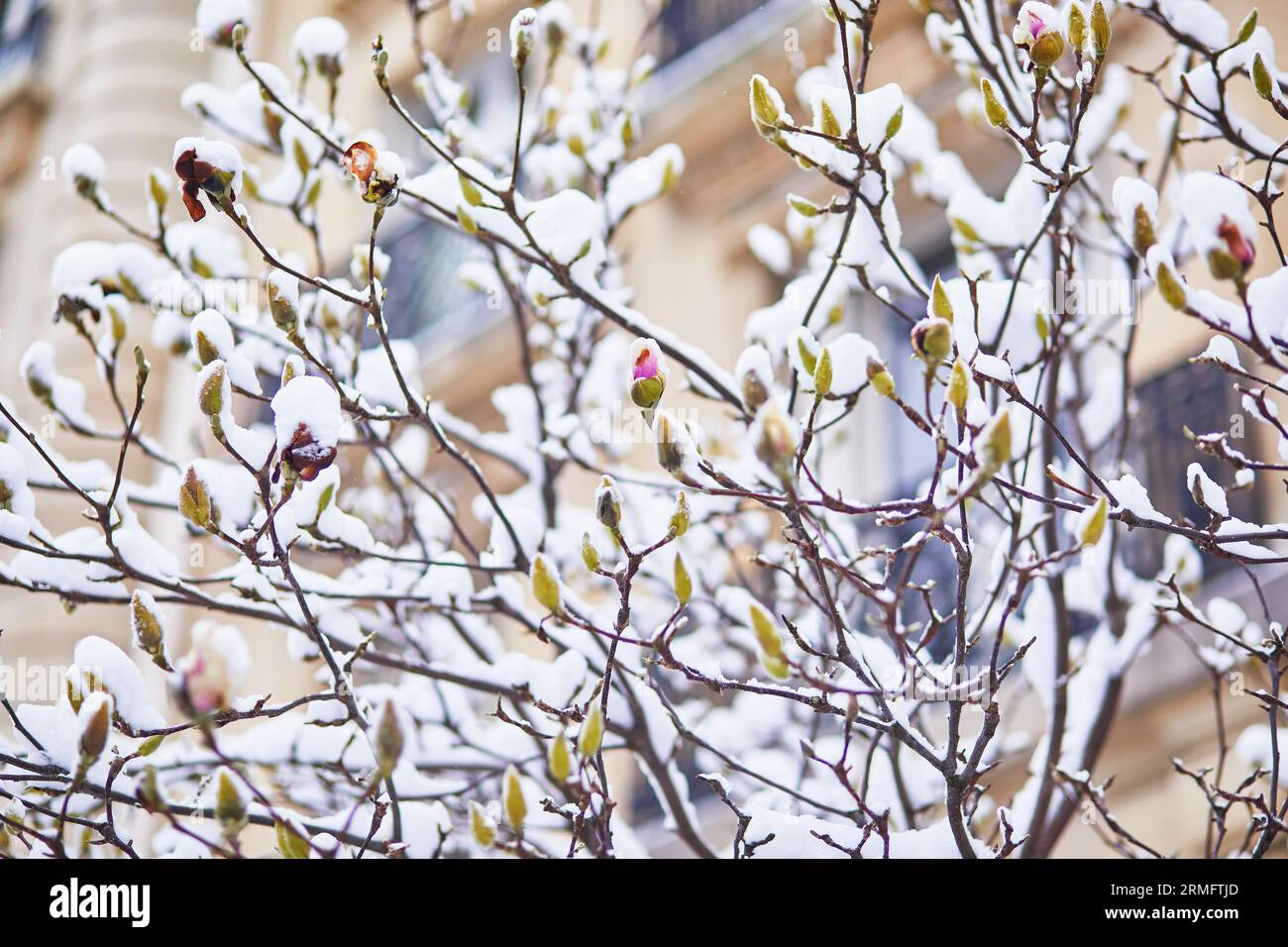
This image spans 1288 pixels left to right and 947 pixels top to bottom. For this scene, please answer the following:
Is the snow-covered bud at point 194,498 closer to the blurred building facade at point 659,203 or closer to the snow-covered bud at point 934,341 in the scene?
the snow-covered bud at point 934,341

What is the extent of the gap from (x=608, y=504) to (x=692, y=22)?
20.7 ft

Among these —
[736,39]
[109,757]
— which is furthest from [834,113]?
[736,39]

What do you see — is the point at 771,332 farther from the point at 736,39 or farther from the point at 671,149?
the point at 736,39

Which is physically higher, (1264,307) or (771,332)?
(771,332)

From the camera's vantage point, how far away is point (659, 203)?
7.84 m

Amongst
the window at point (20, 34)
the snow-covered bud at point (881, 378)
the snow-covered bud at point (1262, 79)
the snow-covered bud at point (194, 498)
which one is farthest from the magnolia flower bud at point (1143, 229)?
the window at point (20, 34)

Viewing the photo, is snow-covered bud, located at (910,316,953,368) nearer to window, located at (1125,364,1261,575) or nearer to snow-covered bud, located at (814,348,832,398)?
snow-covered bud, located at (814,348,832,398)

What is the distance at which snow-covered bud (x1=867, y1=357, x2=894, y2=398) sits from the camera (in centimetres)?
198

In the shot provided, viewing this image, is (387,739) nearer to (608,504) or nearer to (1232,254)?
(608,504)

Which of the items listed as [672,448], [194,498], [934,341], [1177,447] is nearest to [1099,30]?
Answer: [934,341]

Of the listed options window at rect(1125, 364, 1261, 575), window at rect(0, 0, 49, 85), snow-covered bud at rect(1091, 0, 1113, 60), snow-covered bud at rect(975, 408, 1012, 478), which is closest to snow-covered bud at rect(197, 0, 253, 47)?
snow-covered bud at rect(1091, 0, 1113, 60)

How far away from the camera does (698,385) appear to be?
3158 mm

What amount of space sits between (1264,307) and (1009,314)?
0.92 meters

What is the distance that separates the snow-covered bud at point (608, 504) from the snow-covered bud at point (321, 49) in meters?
1.68
